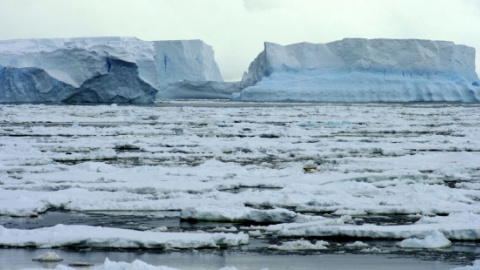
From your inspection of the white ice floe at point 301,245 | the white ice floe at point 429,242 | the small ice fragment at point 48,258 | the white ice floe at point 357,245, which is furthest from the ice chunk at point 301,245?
the small ice fragment at point 48,258

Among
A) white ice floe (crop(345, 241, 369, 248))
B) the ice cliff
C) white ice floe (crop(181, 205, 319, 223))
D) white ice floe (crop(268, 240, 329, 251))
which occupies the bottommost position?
white ice floe (crop(345, 241, 369, 248))

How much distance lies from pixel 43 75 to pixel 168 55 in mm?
14837

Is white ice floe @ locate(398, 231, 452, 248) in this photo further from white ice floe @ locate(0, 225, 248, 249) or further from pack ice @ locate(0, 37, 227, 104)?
pack ice @ locate(0, 37, 227, 104)

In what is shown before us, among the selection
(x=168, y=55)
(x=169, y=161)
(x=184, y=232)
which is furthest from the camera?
(x=168, y=55)

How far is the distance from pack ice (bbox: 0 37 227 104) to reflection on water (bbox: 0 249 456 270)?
26384 millimetres

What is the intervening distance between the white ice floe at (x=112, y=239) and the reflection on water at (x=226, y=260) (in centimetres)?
13

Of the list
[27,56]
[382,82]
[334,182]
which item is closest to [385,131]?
[334,182]

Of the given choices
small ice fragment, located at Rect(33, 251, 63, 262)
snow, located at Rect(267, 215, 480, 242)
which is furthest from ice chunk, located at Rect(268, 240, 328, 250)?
small ice fragment, located at Rect(33, 251, 63, 262)

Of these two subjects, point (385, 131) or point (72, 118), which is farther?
point (72, 118)

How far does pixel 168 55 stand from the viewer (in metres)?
44.8

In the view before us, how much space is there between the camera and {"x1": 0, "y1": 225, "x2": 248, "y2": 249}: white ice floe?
4.47 m

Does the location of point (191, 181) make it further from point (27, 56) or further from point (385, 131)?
point (27, 56)

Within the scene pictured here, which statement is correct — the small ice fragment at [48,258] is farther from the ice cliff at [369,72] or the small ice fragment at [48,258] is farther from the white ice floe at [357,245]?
the ice cliff at [369,72]

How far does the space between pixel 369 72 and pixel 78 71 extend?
1669 centimetres
